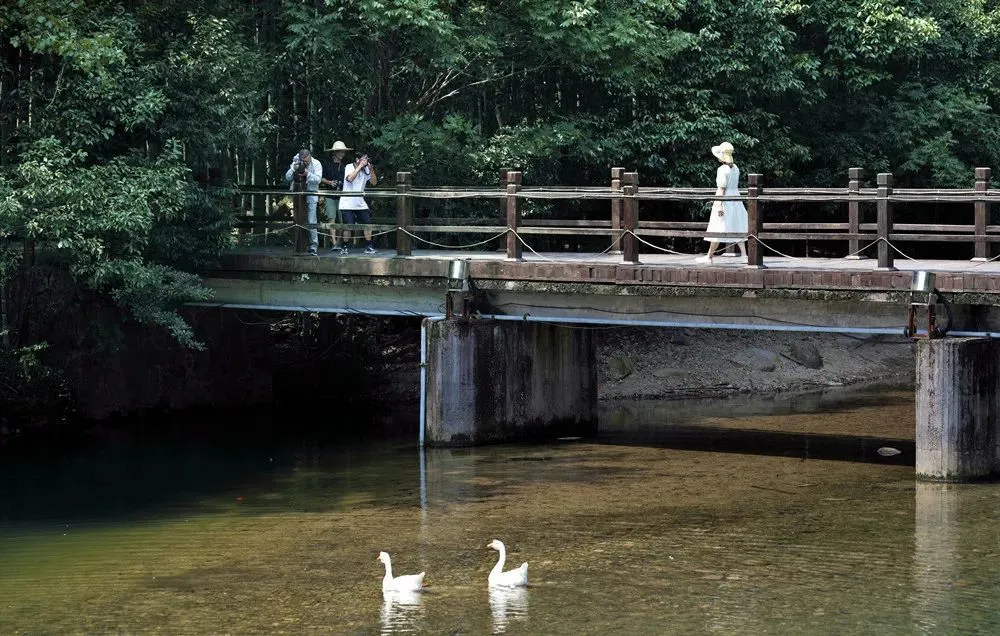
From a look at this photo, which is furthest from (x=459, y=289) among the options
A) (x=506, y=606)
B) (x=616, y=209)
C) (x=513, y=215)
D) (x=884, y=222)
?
(x=506, y=606)

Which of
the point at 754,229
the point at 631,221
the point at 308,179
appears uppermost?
the point at 308,179

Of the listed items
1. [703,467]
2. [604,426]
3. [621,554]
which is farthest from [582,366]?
[621,554]

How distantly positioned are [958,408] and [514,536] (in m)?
5.42

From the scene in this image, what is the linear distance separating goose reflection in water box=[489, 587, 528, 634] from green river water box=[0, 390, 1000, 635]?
0.09ft

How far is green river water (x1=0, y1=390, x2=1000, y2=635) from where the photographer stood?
43.7 feet

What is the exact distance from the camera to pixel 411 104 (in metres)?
28.7

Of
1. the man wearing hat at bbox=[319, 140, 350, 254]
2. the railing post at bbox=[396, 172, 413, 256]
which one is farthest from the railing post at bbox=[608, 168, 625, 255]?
the man wearing hat at bbox=[319, 140, 350, 254]

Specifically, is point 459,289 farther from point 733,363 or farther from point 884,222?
point 733,363

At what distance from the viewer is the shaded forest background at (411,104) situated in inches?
872

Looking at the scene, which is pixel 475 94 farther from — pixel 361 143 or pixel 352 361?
pixel 352 361

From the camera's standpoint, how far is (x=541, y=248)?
29750mm

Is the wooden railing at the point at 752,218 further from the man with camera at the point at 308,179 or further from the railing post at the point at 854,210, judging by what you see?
the man with camera at the point at 308,179

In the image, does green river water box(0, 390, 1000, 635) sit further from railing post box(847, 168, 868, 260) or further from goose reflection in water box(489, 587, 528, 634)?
railing post box(847, 168, 868, 260)

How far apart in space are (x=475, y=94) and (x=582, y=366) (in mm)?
8705
